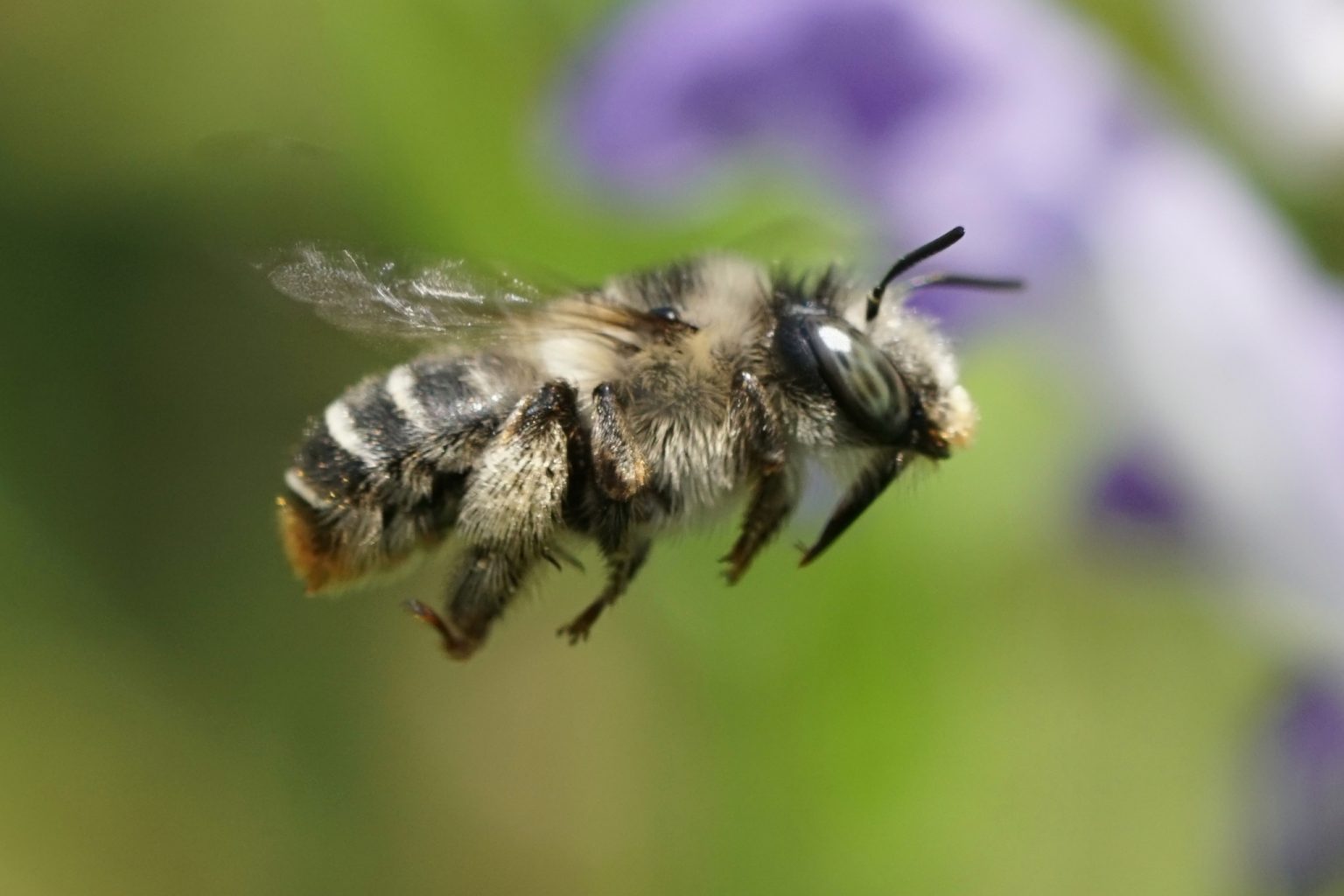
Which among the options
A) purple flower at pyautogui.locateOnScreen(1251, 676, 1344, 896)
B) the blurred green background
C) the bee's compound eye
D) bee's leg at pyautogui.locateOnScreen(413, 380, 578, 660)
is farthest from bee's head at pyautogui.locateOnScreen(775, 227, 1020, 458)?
purple flower at pyautogui.locateOnScreen(1251, 676, 1344, 896)

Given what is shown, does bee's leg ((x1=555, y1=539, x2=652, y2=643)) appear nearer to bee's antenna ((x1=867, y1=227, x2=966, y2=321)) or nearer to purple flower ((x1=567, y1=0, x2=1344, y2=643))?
bee's antenna ((x1=867, y1=227, x2=966, y2=321))

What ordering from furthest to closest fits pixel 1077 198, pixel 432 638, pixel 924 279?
pixel 432 638, pixel 1077 198, pixel 924 279

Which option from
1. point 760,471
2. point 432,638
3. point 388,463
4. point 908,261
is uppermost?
point 908,261

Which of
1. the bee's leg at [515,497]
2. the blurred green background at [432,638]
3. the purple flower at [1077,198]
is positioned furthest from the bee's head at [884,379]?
the purple flower at [1077,198]

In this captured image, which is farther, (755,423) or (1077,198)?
(1077,198)

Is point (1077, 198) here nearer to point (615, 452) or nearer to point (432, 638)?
point (615, 452)

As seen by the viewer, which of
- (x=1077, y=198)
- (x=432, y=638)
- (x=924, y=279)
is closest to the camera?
(x=924, y=279)

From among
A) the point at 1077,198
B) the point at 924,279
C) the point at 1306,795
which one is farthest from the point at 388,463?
the point at 1306,795

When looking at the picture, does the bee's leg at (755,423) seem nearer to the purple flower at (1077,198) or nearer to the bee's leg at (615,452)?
the bee's leg at (615,452)

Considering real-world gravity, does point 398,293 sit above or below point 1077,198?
below
